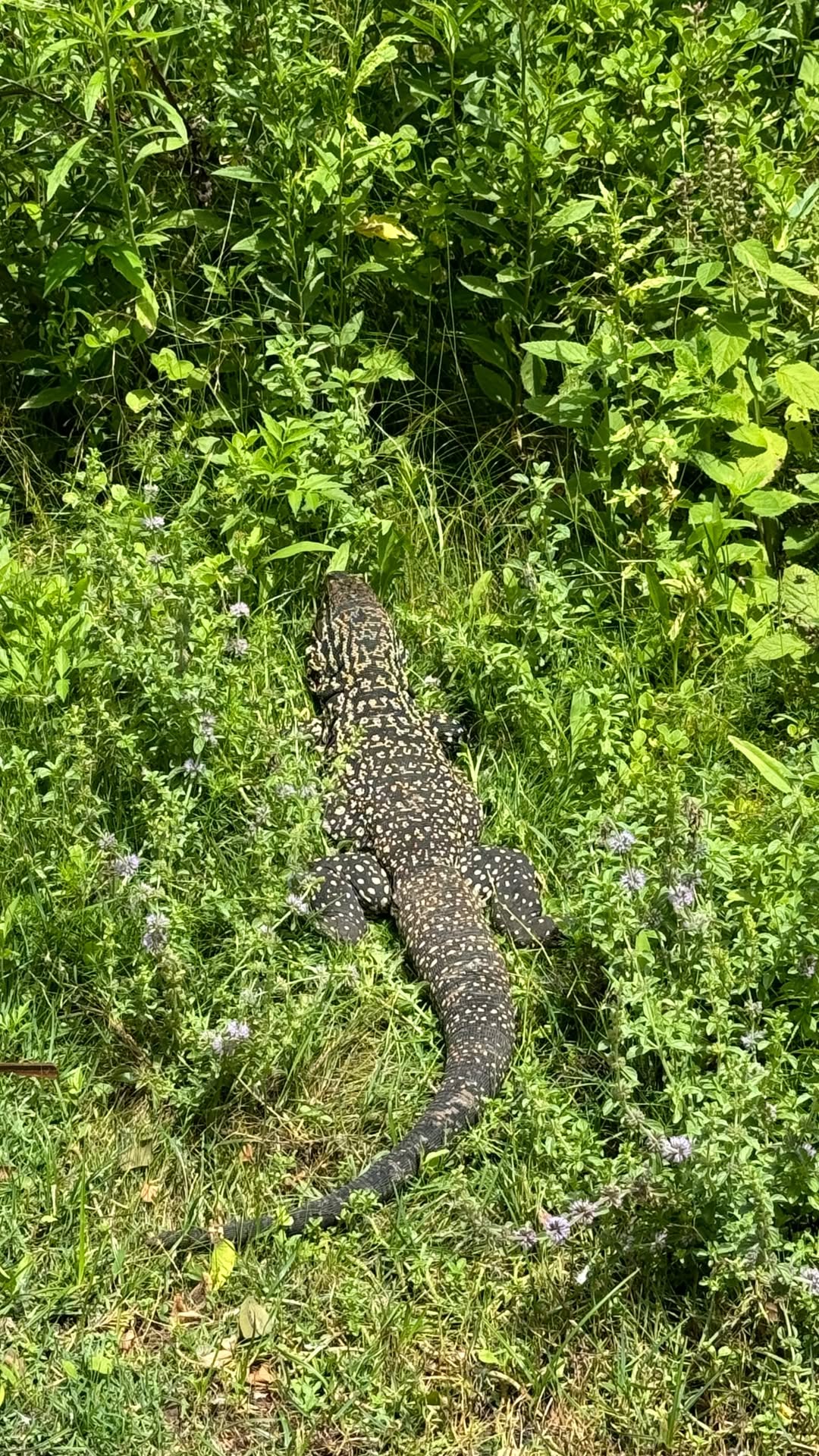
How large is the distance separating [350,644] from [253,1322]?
9.17 feet

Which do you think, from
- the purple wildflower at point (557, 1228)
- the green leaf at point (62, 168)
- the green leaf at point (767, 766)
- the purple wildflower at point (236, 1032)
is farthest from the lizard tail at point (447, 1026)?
the green leaf at point (62, 168)

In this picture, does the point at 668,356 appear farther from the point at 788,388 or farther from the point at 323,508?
the point at 323,508

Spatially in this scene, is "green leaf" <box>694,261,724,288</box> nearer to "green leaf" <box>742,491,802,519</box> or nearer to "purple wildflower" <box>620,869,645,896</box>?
"green leaf" <box>742,491,802,519</box>

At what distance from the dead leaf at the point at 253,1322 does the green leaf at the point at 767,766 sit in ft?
7.76

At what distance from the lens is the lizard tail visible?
4.70 m

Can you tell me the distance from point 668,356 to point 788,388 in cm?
70

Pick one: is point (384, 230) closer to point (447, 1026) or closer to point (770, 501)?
point (770, 501)

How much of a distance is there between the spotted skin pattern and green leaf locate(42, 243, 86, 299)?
5.39ft

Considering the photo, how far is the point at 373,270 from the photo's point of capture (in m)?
6.73

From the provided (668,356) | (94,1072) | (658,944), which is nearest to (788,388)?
(668,356)

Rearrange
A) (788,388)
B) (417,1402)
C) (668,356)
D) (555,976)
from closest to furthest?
(417,1402) → (555,976) → (788,388) → (668,356)

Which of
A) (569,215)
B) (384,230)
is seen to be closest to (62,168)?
(384,230)

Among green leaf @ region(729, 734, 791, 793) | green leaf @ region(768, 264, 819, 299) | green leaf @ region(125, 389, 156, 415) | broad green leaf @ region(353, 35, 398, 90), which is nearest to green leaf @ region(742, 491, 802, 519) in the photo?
green leaf @ region(768, 264, 819, 299)

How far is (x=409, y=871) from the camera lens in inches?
227
